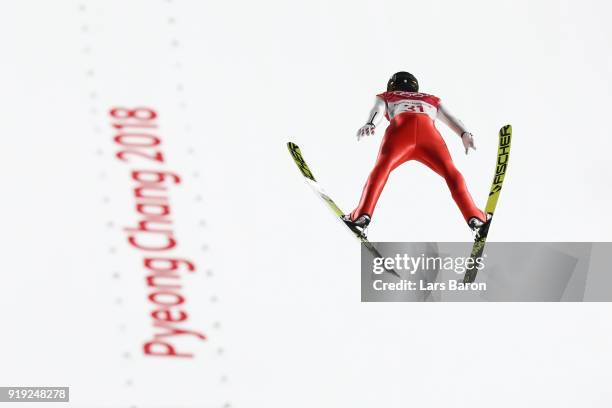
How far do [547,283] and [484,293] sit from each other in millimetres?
408

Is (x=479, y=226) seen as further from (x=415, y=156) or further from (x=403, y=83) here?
(x=403, y=83)

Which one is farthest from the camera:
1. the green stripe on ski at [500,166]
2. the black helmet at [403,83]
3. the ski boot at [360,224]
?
the black helmet at [403,83]

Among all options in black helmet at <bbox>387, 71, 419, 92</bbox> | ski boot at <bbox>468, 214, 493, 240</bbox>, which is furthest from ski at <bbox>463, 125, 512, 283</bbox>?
black helmet at <bbox>387, 71, 419, 92</bbox>

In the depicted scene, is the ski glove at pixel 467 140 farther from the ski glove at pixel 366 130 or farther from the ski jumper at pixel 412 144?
the ski glove at pixel 366 130

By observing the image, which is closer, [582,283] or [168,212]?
[168,212]

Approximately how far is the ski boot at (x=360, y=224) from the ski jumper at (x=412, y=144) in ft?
0.06

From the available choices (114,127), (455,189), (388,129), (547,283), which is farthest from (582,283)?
(114,127)

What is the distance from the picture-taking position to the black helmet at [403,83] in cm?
322

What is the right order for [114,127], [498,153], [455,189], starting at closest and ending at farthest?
[455,189]
[498,153]
[114,127]

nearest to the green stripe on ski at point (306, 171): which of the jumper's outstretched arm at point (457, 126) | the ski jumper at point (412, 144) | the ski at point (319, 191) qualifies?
the ski at point (319, 191)

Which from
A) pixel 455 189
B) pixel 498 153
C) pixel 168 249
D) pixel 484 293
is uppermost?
pixel 498 153

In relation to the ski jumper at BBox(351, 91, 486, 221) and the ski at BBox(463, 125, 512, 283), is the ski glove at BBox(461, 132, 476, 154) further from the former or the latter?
the ski at BBox(463, 125, 512, 283)

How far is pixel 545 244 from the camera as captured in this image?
3.71 m

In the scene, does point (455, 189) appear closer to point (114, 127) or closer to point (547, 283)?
point (547, 283)
